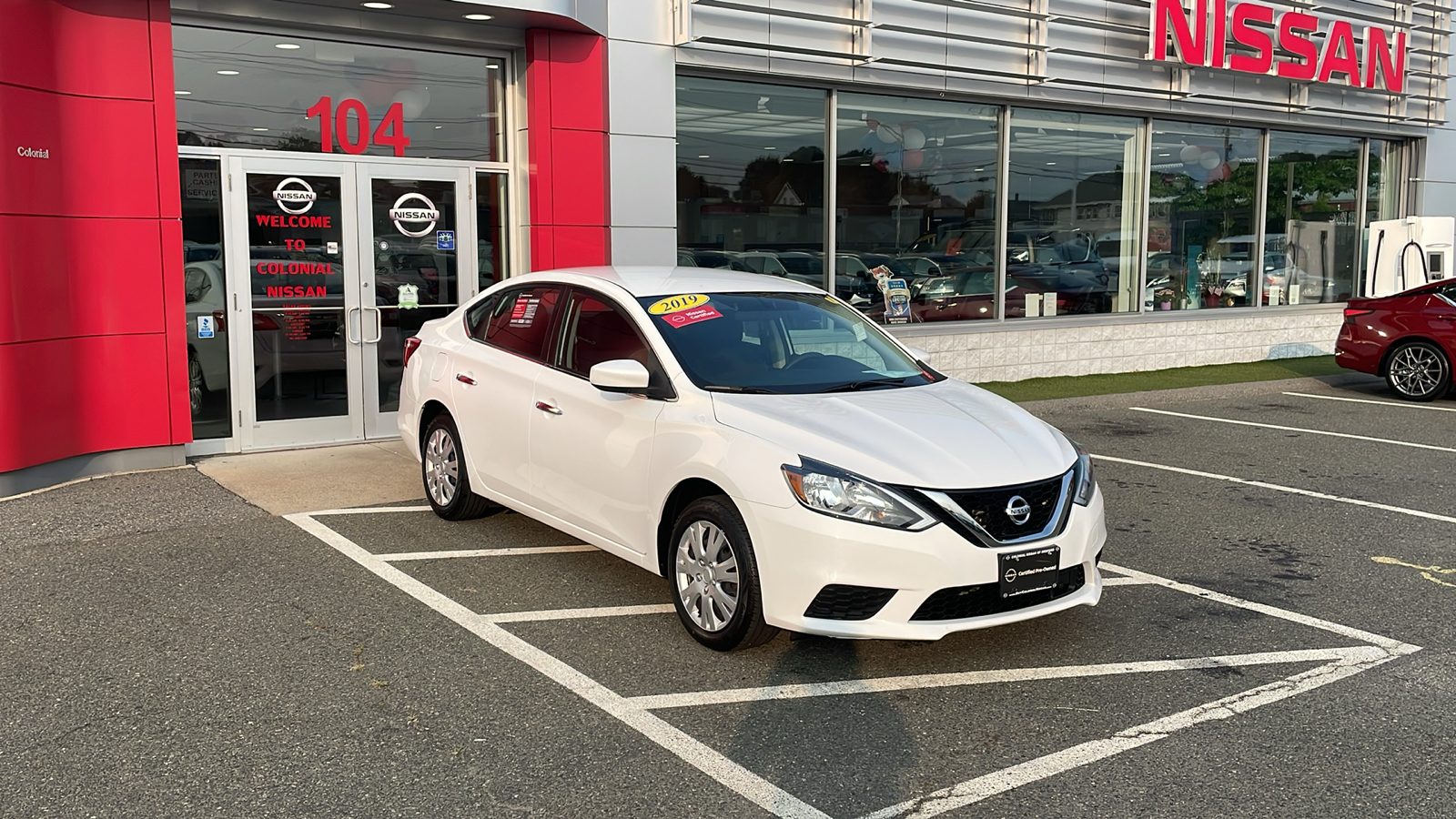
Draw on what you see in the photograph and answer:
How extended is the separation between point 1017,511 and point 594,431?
2085 millimetres

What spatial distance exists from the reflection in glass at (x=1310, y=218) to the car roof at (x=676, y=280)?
13888 mm

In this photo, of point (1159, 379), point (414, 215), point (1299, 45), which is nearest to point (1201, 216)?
point (1299, 45)

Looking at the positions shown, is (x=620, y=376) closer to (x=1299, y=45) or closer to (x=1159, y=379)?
(x=1159, y=379)

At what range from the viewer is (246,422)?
→ 1009 cm

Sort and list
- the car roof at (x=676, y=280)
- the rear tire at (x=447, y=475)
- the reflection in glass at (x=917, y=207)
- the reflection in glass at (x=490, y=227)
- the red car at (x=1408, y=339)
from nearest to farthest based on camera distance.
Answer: the car roof at (x=676, y=280) → the rear tire at (x=447, y=475) → the reflection in glass at (x=490, y=227) → the red car at (x=1408, y=339) → the reflection in glass at (x=917, y=207)

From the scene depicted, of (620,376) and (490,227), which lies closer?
(620,376)

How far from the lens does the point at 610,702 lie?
4.69 meters

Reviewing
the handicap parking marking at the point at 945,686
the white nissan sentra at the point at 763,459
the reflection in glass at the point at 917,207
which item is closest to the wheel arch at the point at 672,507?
the white nissan sentra at the point at 763,459

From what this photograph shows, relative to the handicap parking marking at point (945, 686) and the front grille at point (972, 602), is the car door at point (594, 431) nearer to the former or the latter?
the handicap parking marking at point (945, 686)

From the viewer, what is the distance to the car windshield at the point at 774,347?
5785 millimetres

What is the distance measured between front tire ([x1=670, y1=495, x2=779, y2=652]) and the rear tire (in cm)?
226

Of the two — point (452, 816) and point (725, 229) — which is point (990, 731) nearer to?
point (452, 816)

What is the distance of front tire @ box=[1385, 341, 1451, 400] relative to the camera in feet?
44.4

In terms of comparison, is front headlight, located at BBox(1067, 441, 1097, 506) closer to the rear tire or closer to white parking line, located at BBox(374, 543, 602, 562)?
white parking line, located at BBox(374, 543, 602, 562)
